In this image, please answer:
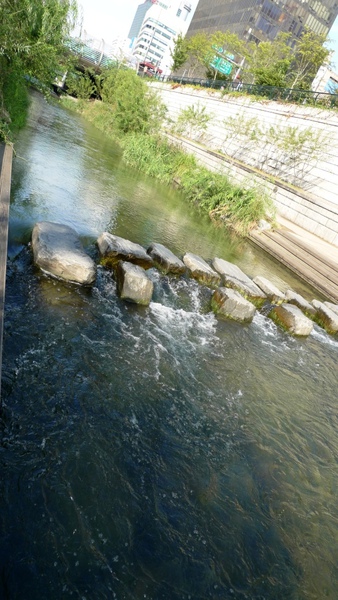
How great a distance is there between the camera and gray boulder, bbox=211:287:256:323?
21.4ft

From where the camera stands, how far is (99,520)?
2.63 metres

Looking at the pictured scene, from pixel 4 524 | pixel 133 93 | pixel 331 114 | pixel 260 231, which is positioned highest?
pixel 331 114

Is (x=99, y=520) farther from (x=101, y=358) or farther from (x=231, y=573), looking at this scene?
(x=101, y=358)

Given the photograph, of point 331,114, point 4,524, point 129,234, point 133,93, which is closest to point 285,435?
point 4,524

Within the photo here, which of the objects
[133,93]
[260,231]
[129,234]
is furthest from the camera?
[133,93]

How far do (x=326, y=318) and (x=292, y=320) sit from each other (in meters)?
1.56

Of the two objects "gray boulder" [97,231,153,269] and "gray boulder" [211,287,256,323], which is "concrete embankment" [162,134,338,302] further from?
"gray boulder" [97,231,153,269]

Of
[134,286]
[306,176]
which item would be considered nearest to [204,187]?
[306,176]

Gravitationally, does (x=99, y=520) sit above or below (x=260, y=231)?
below

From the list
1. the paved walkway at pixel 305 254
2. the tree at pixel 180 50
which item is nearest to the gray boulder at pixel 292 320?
the paved walkway at pixel 305 254

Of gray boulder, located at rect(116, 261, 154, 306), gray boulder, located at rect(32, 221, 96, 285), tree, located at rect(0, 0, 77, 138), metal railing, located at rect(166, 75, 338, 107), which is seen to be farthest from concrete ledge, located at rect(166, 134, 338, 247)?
gray boulder, located at rect(32, 221, 96, 285)

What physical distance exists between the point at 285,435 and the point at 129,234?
5811mm

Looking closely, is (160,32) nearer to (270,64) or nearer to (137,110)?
(270,64)

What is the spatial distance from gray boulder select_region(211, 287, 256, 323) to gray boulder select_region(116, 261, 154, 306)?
4.91ft
